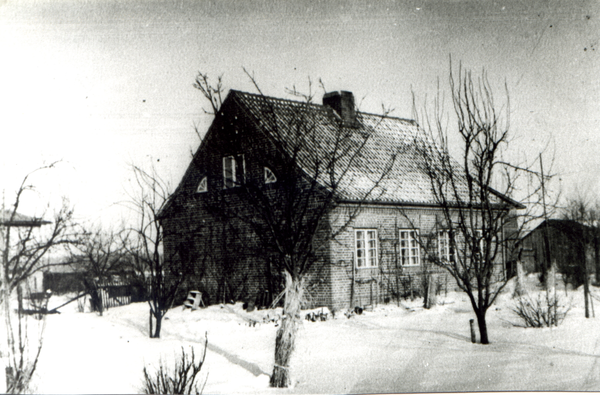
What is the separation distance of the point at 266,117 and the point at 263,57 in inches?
31.2

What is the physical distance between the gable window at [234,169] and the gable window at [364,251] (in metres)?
5.75

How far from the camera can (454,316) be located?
1093 centimetres

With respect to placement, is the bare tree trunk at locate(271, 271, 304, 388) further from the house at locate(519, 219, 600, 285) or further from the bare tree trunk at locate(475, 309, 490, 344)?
the house at locate(519, 219, 600, 285)

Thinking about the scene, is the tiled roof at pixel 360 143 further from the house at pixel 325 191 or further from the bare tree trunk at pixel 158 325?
the bare tree trunk at pixel 158 325

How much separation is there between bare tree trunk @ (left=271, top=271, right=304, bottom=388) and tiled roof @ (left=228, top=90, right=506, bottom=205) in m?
1.57

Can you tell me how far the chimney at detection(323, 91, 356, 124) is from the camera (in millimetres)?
7266

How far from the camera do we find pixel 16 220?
614 centimetres

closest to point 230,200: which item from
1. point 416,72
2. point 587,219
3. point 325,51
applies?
point 325,51

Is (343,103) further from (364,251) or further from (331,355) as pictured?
(364,251)

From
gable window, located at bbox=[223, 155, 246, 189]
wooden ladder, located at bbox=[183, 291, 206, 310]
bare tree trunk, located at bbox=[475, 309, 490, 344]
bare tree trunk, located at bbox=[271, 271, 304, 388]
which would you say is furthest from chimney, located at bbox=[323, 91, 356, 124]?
wooden ladder, located at bbox=[183, 291, 206, 310]

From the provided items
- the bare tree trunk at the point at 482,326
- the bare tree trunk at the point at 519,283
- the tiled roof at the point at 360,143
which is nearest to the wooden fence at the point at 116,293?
the tiled roof at the point at 360,143

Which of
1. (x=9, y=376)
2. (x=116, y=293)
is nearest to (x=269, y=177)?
(x=9, y=376)

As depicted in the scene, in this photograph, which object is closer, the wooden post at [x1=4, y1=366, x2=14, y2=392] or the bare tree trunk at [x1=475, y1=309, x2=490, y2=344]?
the wooden post at [x1=4, y1=366, x2=14, y2=392]

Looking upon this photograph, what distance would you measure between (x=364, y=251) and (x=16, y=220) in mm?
8241
